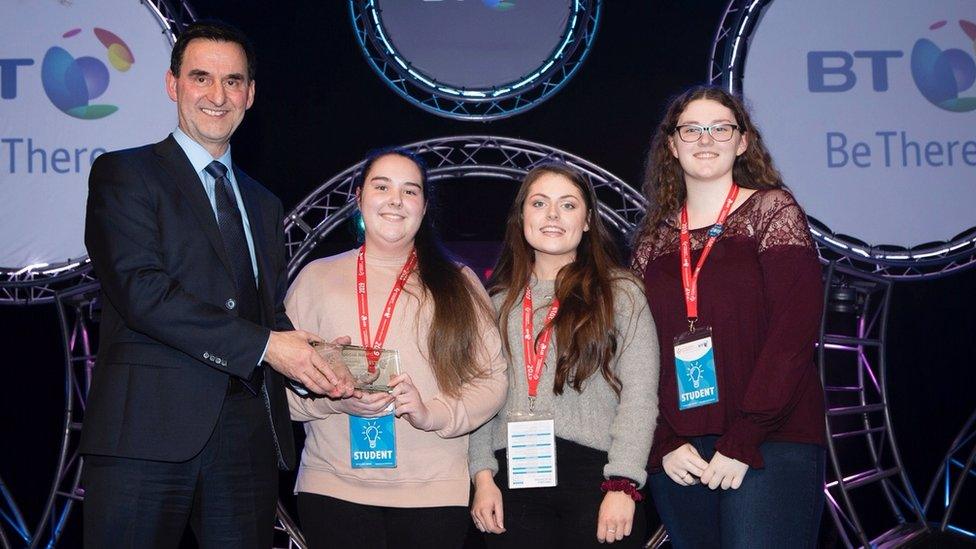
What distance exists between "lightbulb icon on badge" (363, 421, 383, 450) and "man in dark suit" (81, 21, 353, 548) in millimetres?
217

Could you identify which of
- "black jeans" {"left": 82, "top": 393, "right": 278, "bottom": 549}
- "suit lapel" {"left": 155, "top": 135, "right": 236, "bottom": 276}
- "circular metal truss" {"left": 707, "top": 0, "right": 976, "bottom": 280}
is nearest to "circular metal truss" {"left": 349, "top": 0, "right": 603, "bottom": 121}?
"circular metal truss" {"left": 707, "top": 0, "right": 976, "bottom": 280}

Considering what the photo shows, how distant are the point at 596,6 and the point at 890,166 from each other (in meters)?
1.76

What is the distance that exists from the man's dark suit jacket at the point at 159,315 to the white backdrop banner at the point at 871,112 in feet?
11.0

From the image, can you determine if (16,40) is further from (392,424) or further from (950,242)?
(950,242)

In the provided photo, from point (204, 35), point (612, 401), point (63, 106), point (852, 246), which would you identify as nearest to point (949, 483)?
point (852, 246)

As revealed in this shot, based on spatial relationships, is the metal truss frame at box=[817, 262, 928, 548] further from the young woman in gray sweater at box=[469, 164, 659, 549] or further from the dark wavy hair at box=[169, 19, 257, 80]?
the dark wavy hair at box=[169, 19, 257, 80]

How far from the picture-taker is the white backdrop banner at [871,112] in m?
4.88

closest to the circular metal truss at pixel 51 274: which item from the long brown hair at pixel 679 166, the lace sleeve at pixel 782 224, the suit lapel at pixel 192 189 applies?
the suit lapel at pixel 192 189

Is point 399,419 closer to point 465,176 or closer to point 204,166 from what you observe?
point 204,166

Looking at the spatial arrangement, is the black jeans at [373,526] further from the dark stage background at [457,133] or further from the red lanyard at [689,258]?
the dark stage background at [457,133]

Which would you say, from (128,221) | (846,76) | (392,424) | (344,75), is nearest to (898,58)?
(846,76)

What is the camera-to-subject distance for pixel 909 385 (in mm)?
5227

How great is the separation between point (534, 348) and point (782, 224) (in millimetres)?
806

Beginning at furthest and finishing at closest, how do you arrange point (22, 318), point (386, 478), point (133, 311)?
point (22, 318) → point (386, 478) → point (133, 311)
